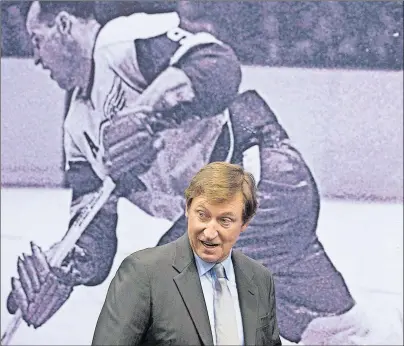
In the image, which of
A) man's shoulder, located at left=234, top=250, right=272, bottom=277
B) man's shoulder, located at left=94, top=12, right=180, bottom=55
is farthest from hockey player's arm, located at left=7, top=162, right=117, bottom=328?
man's shoulder, located at left=234, top=250, right=272, bottom=277

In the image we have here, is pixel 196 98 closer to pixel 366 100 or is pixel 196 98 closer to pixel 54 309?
pixel 366 100

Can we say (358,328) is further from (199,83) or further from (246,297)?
(246,297)

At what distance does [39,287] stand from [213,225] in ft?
7.02

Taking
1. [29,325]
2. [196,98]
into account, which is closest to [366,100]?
[196,98]

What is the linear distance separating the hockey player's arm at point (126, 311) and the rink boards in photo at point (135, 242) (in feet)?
6.19

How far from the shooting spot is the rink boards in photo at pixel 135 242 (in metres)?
3.80

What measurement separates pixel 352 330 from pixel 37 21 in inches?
76.4

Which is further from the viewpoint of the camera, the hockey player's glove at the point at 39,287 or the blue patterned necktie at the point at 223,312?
the hockey player's glove at the point at 39,287

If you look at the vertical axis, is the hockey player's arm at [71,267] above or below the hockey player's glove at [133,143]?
below

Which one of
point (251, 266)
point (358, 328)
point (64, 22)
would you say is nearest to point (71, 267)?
point (64, 22)

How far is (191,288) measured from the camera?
2.01 meters

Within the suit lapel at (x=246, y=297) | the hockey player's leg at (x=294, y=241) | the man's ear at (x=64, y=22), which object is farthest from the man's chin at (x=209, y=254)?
the man's ear at (x=64, y=22)

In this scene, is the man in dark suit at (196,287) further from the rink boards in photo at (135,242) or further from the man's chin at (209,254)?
the rink boards in photo at (135,242)

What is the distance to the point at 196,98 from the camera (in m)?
3.87
